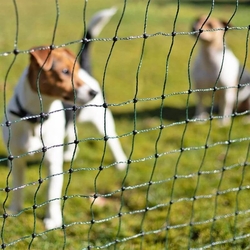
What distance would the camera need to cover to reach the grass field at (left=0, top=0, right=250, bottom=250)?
3.21 metres

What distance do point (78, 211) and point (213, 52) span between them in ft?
8.82

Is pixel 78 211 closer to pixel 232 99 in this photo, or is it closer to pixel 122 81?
pixel 232 99

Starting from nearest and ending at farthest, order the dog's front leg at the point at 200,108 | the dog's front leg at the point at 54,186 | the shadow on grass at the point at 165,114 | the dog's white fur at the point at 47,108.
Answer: the dog's white fur at the point at 47,108
the dog's front leg at the point at 54,186
the dog's front leg at the point at 200,108
the shadow on grass at the point at 165,114

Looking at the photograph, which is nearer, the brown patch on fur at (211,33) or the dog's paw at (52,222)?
the dog's paw at (52,222)

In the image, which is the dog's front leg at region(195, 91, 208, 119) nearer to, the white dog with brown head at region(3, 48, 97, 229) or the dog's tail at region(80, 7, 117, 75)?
the dog's tail at region(80, 7, 117, 75)

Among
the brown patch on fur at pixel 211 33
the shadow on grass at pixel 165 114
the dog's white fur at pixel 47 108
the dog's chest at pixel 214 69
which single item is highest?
the dog's white fur at pixel 47 108

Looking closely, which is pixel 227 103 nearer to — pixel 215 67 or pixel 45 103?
pixel 215 67

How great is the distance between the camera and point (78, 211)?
3801 mm

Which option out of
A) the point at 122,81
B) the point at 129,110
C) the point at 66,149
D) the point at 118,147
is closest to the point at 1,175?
the point at 66,149

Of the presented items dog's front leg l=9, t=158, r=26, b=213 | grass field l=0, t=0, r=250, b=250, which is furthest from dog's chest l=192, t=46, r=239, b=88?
dog's front leg l=9, t=158, r=26, b=213

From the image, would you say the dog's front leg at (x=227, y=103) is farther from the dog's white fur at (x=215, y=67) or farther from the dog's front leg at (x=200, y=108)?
the dog's front leg at (x=200, y=108)

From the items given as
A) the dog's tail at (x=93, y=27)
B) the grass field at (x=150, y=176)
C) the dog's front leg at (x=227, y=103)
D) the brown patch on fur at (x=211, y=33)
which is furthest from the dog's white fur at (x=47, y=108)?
the dog's front leg at (x=227, y=103)

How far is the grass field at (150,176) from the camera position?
10.5ft

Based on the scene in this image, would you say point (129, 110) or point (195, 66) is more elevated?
point (195, 66)
